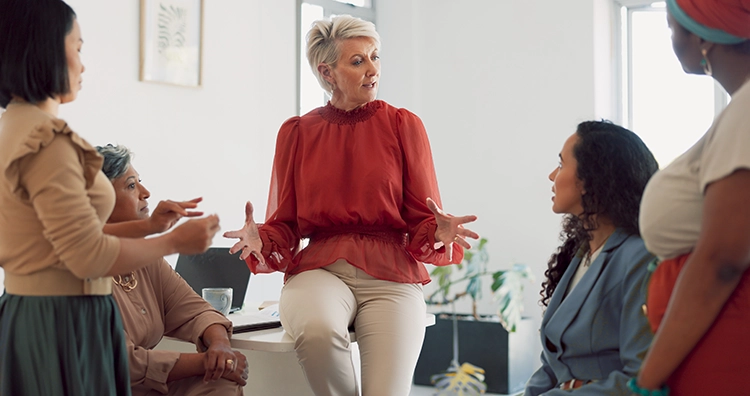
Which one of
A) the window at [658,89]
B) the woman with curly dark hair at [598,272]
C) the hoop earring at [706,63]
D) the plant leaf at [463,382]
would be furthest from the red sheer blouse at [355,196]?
the window at [658,89]

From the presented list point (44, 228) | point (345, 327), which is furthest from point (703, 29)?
point (345, 327)

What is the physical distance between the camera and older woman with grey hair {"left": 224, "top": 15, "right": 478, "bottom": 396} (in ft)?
7.37

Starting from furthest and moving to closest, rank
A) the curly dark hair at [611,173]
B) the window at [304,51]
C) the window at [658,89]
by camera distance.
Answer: the window at [304,51]
the window at [658,89]
the curly dark hair at [611,173]

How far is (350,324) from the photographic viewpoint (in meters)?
2.41

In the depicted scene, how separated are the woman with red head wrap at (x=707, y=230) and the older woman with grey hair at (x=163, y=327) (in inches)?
45.7

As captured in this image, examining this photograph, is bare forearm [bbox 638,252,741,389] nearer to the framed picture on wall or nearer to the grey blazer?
the grey blazer

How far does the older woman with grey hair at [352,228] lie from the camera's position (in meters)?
2.25

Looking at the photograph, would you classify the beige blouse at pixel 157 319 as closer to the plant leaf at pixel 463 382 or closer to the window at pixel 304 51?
the plant leaf at pixel 463 382

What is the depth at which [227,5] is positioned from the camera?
4.49 metres

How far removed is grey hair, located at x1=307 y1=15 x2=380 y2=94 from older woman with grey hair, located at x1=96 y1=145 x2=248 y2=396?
76 centimetres

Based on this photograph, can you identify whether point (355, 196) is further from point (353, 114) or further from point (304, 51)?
Answer: point (304, 51)

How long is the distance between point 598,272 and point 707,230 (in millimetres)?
618

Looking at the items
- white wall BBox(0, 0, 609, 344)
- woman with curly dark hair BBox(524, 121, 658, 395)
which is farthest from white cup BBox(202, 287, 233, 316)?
white wall BBox(0, 0, 609, 344)

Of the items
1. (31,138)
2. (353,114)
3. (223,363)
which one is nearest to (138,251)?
(31,138)
